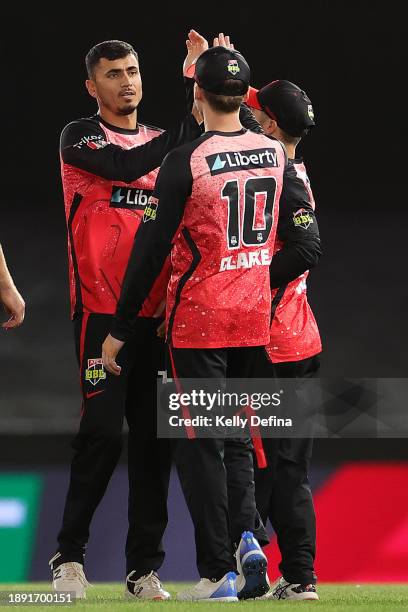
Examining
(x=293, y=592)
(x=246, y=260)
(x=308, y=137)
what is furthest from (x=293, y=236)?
(x=308, y=137)

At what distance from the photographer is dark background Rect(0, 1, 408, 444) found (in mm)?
7520

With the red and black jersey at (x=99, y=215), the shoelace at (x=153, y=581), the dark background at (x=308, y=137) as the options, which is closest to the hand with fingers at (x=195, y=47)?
the red and black jersey at (x=99, y=215)

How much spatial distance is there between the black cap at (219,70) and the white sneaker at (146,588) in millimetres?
1508

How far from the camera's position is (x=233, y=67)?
355cm

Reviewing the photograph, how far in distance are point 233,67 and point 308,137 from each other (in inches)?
171

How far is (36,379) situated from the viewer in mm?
7312

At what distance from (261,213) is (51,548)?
2.77 metres

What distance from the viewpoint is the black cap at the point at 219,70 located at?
11.6 feet

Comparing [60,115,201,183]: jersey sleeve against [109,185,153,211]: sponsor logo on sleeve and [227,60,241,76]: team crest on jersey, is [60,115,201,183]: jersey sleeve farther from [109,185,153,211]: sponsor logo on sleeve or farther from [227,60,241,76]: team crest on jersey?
[227,60,241,76]: team crest on jersey

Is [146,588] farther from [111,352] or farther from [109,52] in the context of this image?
[109,52]

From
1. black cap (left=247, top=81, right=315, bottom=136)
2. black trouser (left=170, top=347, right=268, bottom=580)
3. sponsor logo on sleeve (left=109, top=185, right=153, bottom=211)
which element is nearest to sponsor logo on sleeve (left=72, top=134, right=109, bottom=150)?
sponsor logo on sleeve (left=109, top=185, right=153, bottom=211)

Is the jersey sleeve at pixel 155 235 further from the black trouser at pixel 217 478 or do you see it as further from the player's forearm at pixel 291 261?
the player's forearm at pixel 291 261

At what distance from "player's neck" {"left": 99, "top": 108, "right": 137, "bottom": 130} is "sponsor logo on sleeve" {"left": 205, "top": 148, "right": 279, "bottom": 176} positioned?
0.82 m

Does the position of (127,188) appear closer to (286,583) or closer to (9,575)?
(286,583)
